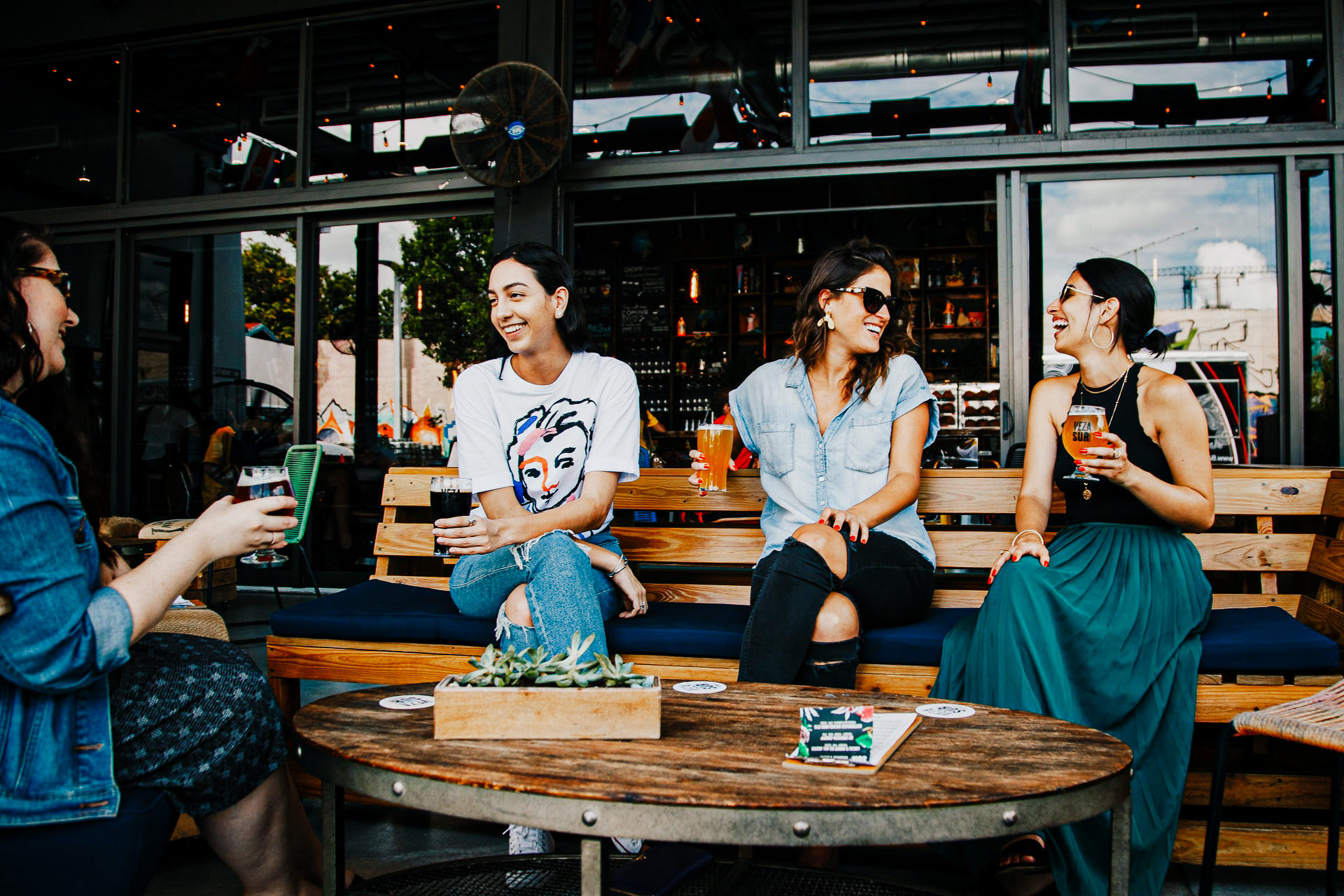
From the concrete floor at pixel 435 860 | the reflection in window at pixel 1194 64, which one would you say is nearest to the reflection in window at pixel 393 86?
the reflection in window at pixel 1194 64

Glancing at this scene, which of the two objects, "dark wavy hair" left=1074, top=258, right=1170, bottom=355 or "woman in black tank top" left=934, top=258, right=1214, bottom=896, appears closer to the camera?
"woman in black tank top" left=934, top=258, right=1214, bottom=896

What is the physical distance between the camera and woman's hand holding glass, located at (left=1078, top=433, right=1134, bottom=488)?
2.00 m

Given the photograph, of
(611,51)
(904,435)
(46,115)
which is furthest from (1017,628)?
(46,115)

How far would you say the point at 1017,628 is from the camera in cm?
193

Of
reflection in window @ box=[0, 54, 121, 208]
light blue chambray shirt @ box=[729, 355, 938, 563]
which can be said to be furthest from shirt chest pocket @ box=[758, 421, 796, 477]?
reflection in window @ box=[0, 54, 121, 208]

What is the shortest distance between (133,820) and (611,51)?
14.9 feet

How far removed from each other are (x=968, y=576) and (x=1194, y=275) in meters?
5.09

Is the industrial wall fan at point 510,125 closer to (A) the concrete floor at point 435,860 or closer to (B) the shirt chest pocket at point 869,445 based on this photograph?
(B) the shirt chest pocket at point 869,445

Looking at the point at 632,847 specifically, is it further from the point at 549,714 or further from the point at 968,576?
the point at 968,576

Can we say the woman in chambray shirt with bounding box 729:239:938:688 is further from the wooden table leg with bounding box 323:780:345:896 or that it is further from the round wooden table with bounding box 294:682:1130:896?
the wooden table leg with bounding box 323:780:345:896

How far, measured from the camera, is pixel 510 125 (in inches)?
160

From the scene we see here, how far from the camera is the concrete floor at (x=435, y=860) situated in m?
2.06

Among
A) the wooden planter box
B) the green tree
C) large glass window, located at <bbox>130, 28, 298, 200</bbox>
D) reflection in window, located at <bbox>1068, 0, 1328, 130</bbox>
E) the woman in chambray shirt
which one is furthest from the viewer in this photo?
the green tree

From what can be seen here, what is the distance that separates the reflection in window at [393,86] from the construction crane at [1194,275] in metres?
4.86
